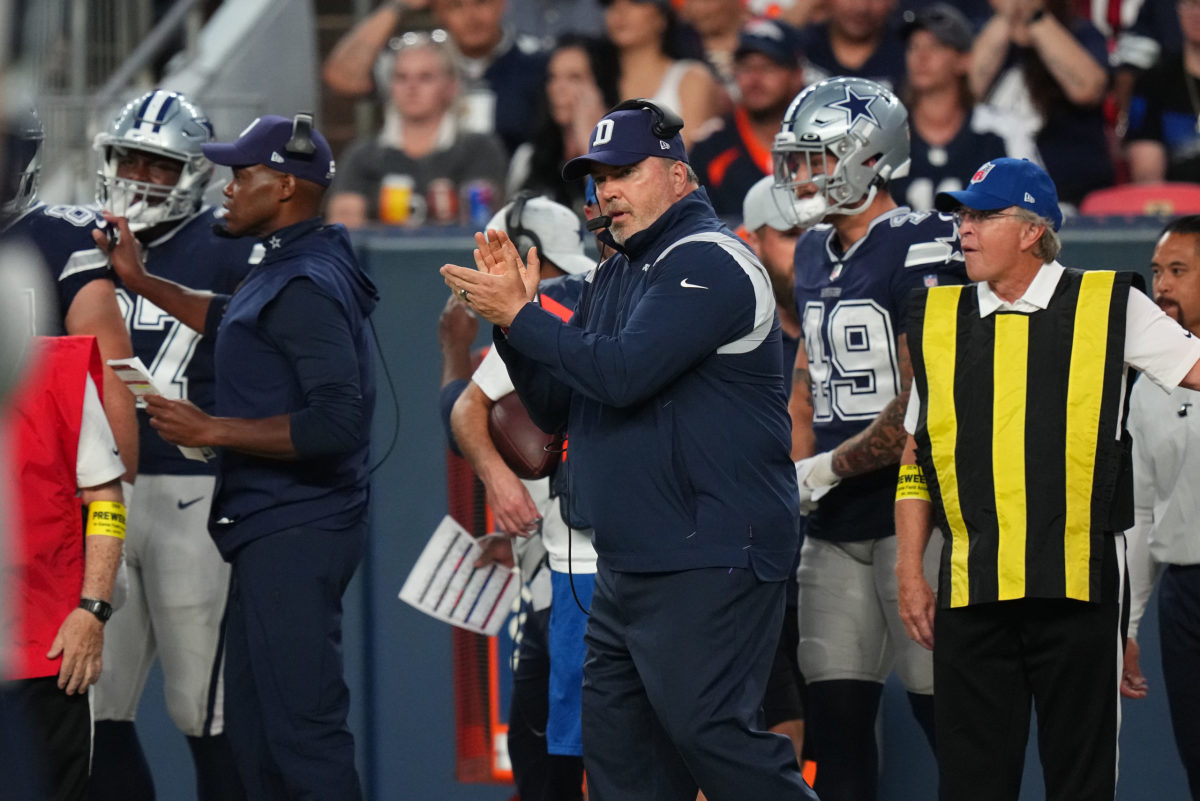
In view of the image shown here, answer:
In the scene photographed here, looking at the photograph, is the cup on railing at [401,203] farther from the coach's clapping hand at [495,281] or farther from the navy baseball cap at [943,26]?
the coach's clapping hand at [495,281]

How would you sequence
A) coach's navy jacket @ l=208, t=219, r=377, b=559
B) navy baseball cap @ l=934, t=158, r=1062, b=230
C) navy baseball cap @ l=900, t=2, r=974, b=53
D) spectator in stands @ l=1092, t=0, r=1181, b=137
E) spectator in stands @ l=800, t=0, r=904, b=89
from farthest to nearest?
spectator in stands @ l=800, t=0, r=904, b=89 → spectator in stands @ l=1092, t=0, r=1181, b=137 → navy baseball cap @ l=900, t=2, r=974, b=53 → coach's navy jacket @ l=208, t=219, r=377, b=559 → navy baseball cap @ l=934, t=158, r=1062, b=230

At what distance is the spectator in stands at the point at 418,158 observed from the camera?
8.11 m

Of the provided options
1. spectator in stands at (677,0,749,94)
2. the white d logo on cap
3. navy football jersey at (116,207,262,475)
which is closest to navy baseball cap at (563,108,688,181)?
the white d logo on cap

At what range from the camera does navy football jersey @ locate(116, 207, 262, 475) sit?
521 cm

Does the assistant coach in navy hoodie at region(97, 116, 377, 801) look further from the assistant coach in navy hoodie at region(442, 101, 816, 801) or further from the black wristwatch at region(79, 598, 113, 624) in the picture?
the assistant coach in navy hoodie at region(442, 101, 816, 801)

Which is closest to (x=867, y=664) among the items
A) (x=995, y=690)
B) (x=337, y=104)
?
(x=995, y=690)

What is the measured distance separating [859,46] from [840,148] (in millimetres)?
3517

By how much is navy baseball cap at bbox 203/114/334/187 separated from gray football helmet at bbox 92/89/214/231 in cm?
58

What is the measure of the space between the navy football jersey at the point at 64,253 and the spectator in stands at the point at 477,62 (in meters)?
3.72

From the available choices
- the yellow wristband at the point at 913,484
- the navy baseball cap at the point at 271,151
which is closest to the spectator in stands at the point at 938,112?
the yellow wristband at the point at 913,484

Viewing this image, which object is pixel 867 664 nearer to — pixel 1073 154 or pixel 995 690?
pixel 995 690

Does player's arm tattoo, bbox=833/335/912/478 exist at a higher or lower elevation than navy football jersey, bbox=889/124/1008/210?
lower

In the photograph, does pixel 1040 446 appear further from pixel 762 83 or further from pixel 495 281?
pixel 762 83

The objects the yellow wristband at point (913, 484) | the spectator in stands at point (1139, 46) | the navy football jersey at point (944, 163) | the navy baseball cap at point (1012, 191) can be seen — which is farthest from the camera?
the spectator in stands at point (1139, 46)
